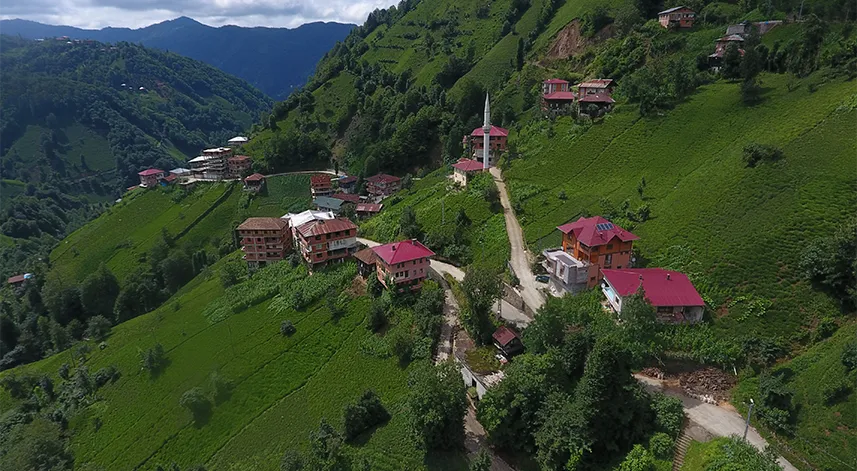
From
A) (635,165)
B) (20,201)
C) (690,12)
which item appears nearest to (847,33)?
(690,12)

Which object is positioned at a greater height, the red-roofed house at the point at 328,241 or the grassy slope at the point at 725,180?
the grassy slope at the point at 725,180

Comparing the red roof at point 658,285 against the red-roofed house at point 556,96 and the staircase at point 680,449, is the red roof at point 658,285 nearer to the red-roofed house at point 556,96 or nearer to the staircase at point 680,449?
the staircase at point 680,449

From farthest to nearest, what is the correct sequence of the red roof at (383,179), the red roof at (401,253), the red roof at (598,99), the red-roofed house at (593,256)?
the red roof at (383,179) < the red roof at (598,99) < the red roof at (401,253) < the red-roofed house at (593,256)

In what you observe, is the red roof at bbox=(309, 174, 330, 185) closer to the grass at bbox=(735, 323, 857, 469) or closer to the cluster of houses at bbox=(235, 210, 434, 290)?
the cluster of houses at bbox=(235, 210, 434, 290)

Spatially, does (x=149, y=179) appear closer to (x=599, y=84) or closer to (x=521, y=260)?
(x=521, y=260)

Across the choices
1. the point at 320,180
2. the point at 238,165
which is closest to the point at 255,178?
the point at 238,165

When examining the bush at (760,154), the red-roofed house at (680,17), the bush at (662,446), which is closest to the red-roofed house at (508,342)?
the bush at (662,446)
